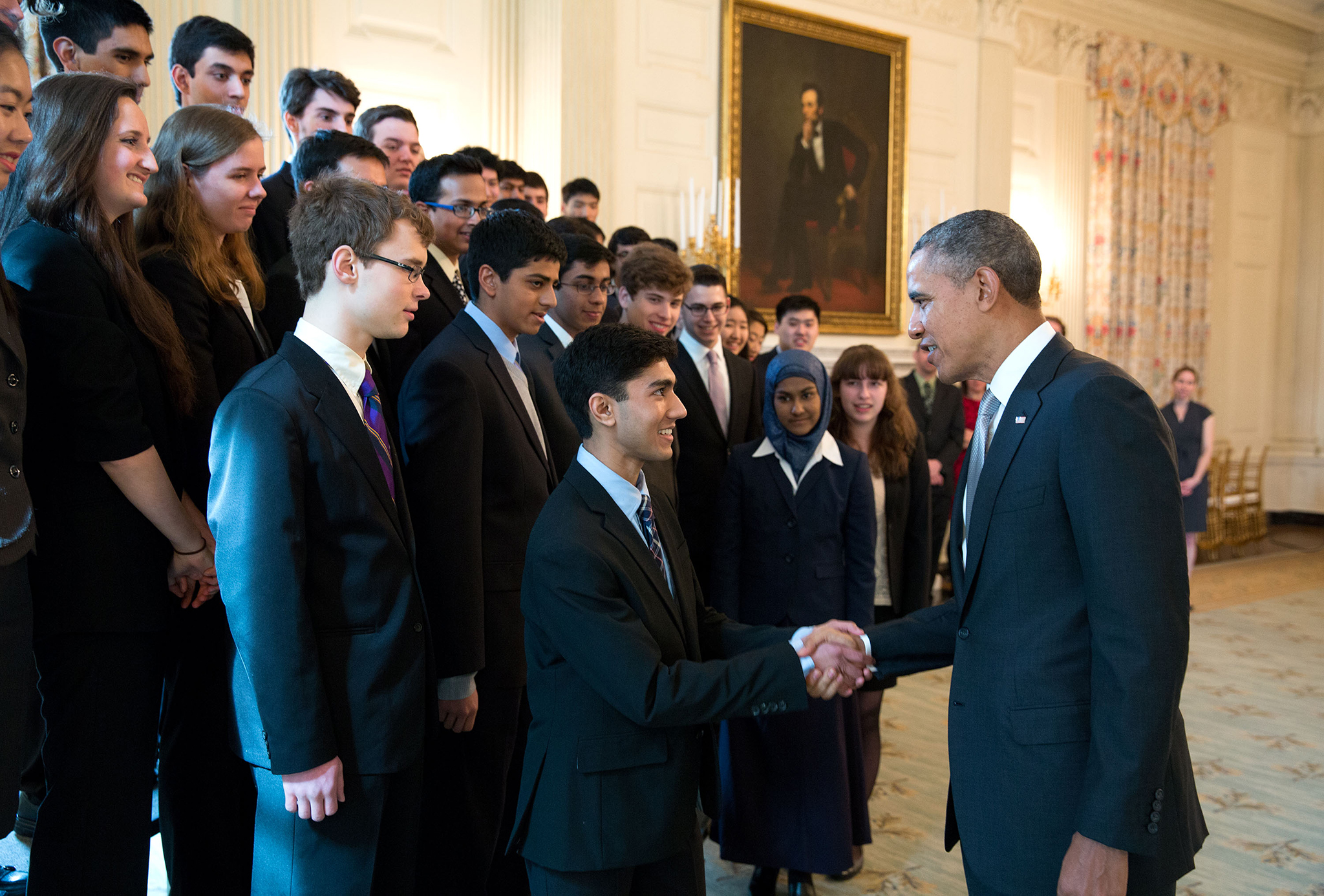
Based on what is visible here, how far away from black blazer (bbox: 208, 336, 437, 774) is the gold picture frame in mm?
5512

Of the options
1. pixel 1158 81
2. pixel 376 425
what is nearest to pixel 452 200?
pixel 376 425

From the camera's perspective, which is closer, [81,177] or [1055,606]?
[1055,606]

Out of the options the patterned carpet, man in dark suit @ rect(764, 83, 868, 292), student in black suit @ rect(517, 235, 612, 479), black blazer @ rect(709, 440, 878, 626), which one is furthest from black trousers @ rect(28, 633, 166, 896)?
man in dark suit @ rect(764, 83, 868, 292)

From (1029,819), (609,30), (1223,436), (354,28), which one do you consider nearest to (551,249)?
(1029,819)

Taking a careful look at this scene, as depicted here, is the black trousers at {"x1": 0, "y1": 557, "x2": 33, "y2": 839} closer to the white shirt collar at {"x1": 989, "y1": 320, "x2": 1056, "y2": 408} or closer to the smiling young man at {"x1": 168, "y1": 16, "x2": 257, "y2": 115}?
the white shirt collar at {"x1": 989, "y1": 320, "x2": 1056, "y2": 408}

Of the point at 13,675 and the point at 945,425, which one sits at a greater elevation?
the point at 945,425

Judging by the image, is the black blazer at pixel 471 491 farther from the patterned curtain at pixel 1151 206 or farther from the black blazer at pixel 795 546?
the patterned curtain at pixel 1151 206

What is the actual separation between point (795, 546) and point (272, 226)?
5.87ft

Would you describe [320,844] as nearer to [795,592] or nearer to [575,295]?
[795,592]

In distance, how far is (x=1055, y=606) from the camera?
5.04 feet

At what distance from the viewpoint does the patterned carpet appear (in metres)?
3.13

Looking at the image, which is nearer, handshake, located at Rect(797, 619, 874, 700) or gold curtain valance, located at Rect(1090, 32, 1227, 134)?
handshake, located at Rect(797, 619, 874, 700)

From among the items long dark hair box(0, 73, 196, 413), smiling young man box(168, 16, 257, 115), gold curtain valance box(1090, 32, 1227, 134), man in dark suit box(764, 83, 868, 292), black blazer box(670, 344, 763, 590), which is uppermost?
gold curtain valance box(1090, 32, 1227, 134)

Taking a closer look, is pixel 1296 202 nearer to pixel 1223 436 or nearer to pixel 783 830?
pixel 1223 436
